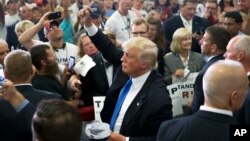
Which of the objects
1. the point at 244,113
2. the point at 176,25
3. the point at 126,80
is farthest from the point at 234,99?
the point at 176,25

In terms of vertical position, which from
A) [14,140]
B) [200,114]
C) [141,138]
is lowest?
[141,138]

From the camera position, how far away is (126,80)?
11.5 feet

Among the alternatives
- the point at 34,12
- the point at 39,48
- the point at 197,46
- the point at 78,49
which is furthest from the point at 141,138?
the point at 34,12

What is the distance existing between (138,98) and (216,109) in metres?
0.99

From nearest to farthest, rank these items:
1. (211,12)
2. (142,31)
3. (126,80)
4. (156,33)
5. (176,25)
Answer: (126,80)
(142,31)
(156,33)
(176,25)
(211,12)

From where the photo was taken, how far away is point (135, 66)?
319 centimetres

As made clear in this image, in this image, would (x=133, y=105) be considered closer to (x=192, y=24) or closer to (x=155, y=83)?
(x=155, y=83)

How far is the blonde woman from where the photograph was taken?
16.4ft

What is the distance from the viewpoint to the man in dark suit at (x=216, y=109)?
2125mm

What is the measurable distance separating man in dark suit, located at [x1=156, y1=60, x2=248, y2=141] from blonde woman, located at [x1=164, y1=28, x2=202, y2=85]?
2.71 metres

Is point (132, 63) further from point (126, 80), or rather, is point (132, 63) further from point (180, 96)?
point (180, 96)

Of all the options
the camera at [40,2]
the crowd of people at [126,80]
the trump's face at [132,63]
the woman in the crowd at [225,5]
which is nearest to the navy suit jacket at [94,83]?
the crowd of people at [126,80]

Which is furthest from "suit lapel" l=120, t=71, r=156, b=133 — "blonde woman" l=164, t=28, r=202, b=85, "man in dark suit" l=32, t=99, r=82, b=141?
"blonde woman" l=164, t=28, r=202, b=85

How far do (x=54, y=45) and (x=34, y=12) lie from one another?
2.62 metres
